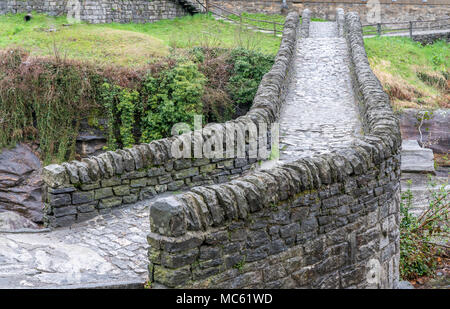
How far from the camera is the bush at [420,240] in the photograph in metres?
9.73

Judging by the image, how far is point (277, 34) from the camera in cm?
2217

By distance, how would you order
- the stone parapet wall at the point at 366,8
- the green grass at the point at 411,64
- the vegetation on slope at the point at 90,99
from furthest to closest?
the stone parapet wall at the point at 366,8 < the green grass at the point at 411,64 < the vegetation on slope at the point at 90,99

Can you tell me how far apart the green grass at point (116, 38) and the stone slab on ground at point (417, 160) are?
6.01m

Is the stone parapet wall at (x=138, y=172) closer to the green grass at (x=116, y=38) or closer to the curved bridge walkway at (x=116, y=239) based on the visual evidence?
the curved bridge walkway at (x=116, y=239)

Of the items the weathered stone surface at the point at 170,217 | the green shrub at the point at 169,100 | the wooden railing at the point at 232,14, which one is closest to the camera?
the weathered stone surface at the point at 170,217

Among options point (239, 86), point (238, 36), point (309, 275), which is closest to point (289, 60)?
point (239, 86)

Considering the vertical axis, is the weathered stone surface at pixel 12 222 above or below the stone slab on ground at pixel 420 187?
above

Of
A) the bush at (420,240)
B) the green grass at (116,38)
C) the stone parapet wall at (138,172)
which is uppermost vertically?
the green grass at (116,38)

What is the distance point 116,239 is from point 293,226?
2360 mm

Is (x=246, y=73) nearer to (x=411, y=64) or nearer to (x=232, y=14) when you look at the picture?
(x=411, y=64)

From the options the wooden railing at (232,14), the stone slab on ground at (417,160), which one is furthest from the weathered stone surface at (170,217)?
the wooden railing at (232,14)

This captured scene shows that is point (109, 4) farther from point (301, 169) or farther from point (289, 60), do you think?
point (301, 169)

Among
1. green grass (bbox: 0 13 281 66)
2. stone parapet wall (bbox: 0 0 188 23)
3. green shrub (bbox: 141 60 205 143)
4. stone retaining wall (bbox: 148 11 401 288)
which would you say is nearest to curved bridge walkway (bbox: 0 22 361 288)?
stone retaining wall (bbox: 148 11 401 288)

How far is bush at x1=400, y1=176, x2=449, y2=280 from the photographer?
9727mm
